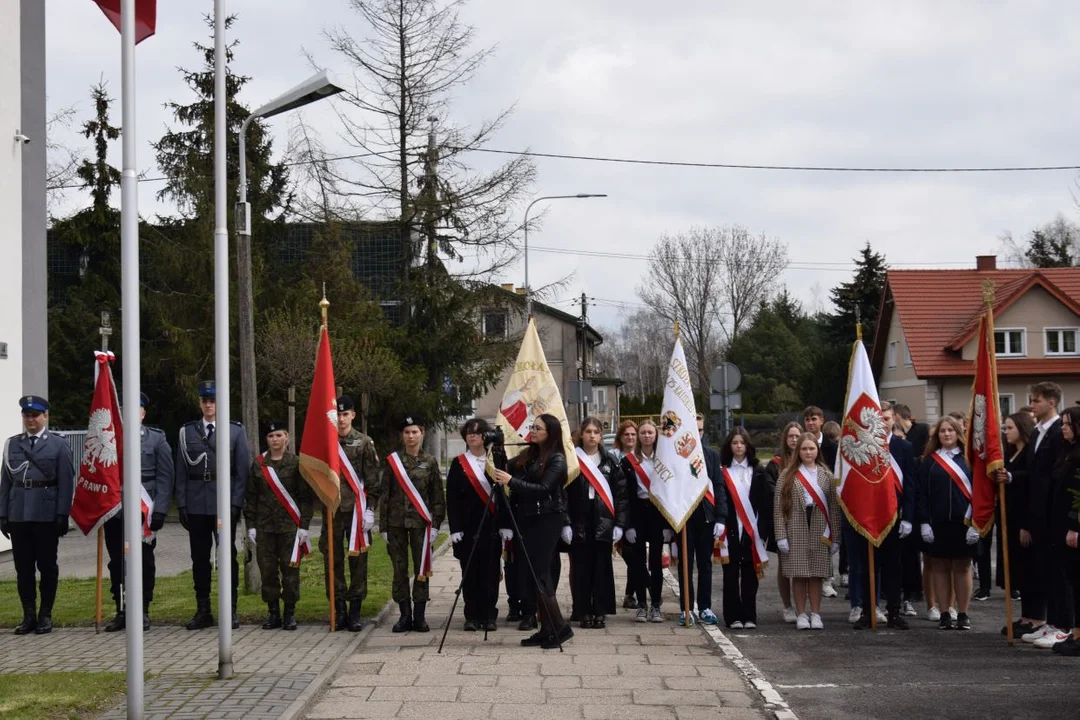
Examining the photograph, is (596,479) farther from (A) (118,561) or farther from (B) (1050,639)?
(A) (118,561)

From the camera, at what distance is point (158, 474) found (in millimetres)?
11320

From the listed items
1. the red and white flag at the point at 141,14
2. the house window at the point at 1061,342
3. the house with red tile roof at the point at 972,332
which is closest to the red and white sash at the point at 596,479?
the red and white flag at the point at 141,14

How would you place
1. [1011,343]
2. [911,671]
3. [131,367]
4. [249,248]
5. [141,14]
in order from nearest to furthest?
1. [131,367]
2. [141,14]
3. [911,671]
4. [249,248]
5. [1011,343]

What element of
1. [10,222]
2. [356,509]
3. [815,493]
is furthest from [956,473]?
[10,222]

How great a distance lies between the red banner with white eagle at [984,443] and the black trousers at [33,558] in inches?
327

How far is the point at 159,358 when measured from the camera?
3384 centimetres

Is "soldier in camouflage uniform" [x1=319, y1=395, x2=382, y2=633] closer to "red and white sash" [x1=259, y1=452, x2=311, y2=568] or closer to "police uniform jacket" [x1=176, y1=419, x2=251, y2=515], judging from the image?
"red and white sash" [x1=259, y1=452, x2=311, y2=568]

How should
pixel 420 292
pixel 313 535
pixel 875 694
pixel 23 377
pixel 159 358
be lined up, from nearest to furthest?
pixel 875 694 → pixel 23 377 → pixel 313 535 → pixel 420 292 → pixel 159 358

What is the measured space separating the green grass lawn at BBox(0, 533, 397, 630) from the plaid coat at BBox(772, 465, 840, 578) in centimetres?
406

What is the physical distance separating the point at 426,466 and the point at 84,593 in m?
5.08

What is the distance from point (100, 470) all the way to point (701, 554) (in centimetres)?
565

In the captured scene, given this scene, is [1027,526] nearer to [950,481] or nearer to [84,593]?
[950,481]

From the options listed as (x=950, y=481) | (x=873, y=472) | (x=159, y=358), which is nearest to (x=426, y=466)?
(x=873, y=472)

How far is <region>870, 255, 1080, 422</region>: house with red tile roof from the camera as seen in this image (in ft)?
159
